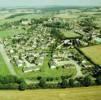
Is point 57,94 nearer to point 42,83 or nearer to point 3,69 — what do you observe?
point 42,83

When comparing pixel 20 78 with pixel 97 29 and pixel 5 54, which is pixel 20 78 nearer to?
pixel 5 54

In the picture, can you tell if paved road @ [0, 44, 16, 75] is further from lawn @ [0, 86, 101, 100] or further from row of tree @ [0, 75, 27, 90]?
lawn @ [0, 86, 101, 100]

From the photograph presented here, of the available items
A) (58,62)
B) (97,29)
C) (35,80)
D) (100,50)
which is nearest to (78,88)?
(35,80)

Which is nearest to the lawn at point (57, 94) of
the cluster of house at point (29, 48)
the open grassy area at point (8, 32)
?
the cluster of house at point (29, 48)

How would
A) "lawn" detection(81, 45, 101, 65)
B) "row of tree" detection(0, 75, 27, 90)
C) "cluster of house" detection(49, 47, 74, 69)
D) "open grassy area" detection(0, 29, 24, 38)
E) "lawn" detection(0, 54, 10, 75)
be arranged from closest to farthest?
"row of tree" detection(0, 75, 27, 90), "lawn" detection(0, 54, 10, 75), "cluster of house" detection(49, 47, 74, 69), "lawn" detection(81, 45, 101, 65), "open grassy area" detection(0, 29, 24, 38)

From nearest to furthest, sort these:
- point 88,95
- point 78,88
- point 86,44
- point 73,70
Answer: point 88,95, point 78,88, point 73,70, point 86,44

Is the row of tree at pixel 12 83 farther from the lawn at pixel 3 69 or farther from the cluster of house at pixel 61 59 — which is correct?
the cluster of house at pixel 61 59

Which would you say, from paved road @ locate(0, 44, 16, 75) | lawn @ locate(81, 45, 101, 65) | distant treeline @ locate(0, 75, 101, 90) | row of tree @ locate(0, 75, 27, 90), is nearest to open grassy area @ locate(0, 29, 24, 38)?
paved road @ locate(0, 44, 16, 75)
